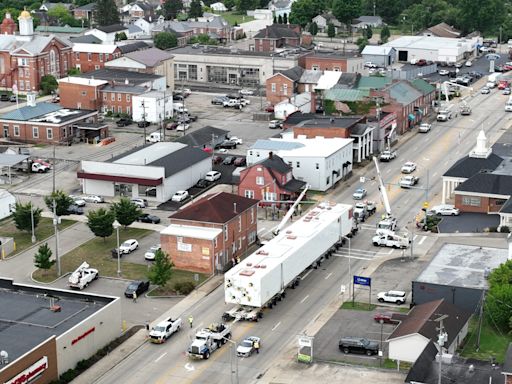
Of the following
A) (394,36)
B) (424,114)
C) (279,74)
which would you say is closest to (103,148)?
(279,74)

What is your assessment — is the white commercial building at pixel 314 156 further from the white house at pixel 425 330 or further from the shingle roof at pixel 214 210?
the white house at pixel 425 330

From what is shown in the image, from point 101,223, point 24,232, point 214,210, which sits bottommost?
point 24,232

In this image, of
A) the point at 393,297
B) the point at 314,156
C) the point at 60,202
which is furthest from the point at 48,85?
the point at 393,297

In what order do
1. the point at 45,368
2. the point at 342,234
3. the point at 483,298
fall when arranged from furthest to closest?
the point at 342,234 → the point at 483,298 → the point at 45,368

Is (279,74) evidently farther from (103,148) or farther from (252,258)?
(252,258)

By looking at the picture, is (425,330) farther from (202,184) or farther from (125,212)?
(202,184)

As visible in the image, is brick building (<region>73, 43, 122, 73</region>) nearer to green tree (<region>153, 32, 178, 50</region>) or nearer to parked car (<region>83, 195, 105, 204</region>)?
green tree (<region>153, 32, 178, 50</region>)

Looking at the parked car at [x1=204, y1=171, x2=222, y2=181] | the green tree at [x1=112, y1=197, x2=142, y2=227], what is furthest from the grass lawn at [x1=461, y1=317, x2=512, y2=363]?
the parked car at [x1=204, y1=171, x2=222, y2=181]
